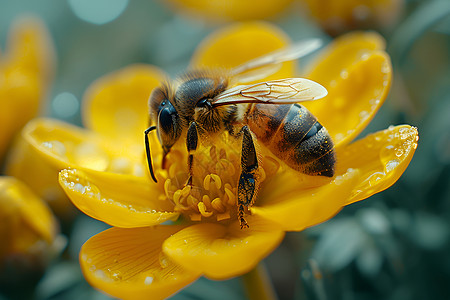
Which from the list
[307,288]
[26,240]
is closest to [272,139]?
[307,288]

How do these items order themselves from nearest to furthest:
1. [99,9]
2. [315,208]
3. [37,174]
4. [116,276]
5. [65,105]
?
[315,208], [116,276], [37,174], [65,105], [99,9]

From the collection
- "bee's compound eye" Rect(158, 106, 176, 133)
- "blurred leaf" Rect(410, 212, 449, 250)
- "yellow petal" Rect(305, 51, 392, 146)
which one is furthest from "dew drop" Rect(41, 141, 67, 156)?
"blurred leaf" Rect(410, 212, 449, 250)

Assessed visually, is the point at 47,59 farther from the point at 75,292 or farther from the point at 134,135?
→ the point at 75,292

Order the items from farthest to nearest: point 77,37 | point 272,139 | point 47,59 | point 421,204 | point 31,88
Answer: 1. point 77,37
2. point 47,59
3. point 31,88
4. point 421,204
5. point 272,139

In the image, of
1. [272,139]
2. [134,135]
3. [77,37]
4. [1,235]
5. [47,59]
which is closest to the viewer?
[272,139]

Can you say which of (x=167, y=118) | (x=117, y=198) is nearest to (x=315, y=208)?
(x=167, y=118)

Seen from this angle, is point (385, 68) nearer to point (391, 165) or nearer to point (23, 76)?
point (391, 165)

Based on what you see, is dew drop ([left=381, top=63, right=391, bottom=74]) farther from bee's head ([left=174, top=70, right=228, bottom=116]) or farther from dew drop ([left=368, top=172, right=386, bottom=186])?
bee's head ([left=174, top=70, right=228, bottom=116])
